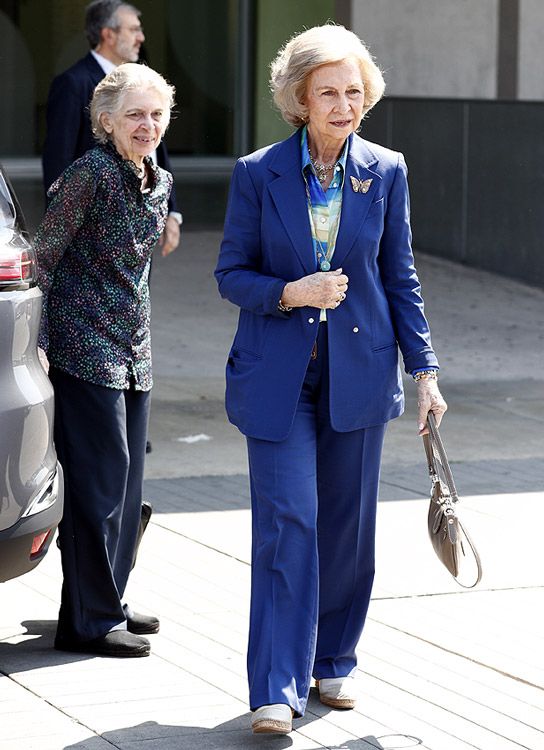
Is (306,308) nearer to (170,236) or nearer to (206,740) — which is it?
(206,740)

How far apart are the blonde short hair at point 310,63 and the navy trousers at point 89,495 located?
3.60 ft

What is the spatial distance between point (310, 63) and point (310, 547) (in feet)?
4.38

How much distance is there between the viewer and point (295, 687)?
4402 millimetres

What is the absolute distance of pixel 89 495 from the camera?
509cm

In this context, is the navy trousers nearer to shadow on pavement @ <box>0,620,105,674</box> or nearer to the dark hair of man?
shadow on pavement @ <box>0,620,105,674</box>

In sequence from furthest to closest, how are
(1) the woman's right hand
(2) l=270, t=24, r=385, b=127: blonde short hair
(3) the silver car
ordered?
(2) l=270, t=24, r=385, b=127: blonde short hair < (1) the woman's right hand < (3) the silver car

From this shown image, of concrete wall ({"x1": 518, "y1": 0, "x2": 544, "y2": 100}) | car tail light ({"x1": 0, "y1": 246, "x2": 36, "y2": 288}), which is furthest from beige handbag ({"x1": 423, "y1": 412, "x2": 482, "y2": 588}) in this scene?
concrete wall ({"x1": 518, "y1": 0, "x2": 544, "y2": 100})

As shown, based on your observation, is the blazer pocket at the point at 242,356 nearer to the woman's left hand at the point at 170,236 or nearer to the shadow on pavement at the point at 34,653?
the shadow on pavement at the point at 34,653

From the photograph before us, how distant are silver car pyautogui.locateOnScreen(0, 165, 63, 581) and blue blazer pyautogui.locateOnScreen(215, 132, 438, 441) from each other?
53 centimetres

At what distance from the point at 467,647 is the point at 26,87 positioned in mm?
16414

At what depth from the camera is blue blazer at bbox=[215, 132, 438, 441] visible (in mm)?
4457

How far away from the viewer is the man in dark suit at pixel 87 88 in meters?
7.35

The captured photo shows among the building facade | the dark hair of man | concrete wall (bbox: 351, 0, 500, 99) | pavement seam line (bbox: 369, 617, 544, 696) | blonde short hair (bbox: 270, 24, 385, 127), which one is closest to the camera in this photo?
blonde short hair (bbox: 270, 24, 385, 127)

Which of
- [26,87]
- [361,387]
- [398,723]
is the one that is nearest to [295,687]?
[398,723]
